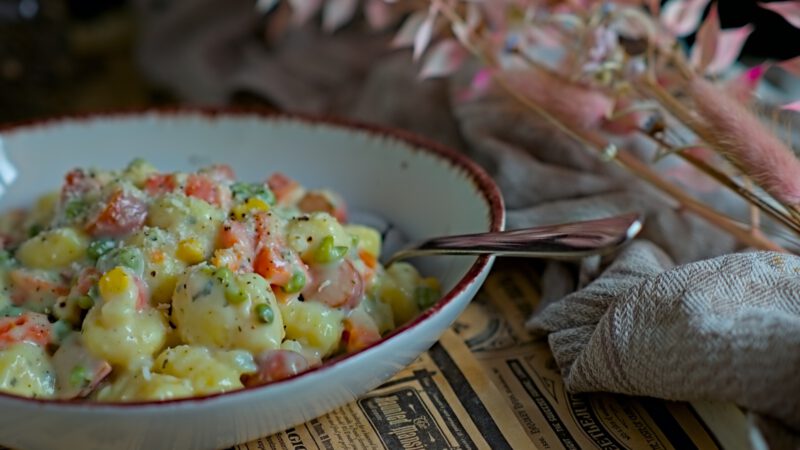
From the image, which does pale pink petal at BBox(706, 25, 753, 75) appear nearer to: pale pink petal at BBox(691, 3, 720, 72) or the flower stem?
pale pink petal at BBox(691, 3, 720, 72)

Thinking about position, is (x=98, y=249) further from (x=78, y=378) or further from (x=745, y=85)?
(x=745, y=85)

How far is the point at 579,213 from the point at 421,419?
0.48 meters

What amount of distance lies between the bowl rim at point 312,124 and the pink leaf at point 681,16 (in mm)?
422

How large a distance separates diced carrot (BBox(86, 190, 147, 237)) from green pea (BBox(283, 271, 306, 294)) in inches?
9.1

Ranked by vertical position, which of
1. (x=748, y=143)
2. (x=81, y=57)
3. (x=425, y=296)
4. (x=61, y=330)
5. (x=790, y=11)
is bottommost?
(x=81, y=57)

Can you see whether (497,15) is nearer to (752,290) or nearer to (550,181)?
(550,181)

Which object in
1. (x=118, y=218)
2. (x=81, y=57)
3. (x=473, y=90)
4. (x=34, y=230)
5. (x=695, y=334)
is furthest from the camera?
(x=81, y=57)

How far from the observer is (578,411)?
3.85ft

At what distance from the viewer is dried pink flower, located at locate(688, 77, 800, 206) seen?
46.2 inches

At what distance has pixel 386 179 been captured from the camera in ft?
5.30

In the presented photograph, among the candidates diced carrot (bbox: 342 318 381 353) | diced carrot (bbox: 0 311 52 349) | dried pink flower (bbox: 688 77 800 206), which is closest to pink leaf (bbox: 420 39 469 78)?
dried pink flower (bbox: 688 77 800 206)

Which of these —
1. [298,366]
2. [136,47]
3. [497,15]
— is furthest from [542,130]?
[136,47]

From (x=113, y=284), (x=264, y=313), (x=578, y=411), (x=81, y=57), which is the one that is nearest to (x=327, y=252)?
(x=264, y=313)

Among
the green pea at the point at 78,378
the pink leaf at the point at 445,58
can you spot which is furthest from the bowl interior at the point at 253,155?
the green pea at the point at 78,378
